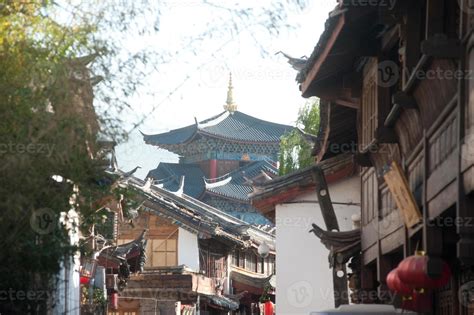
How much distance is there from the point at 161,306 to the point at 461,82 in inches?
1294

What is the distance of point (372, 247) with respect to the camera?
18.1 meters

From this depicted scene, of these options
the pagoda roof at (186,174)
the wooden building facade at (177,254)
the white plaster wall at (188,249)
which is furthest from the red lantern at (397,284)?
the pagoda roof at (186,174)

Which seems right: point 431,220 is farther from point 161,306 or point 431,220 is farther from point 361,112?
point 161,306

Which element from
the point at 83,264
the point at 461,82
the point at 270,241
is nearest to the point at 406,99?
the point at 461,82

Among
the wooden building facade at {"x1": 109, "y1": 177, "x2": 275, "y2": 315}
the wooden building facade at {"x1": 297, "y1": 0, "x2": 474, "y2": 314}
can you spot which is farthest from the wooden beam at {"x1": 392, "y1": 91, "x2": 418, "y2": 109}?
the wooden building facade at {"x1": 109, "y1": 177, "x2": 275, "y2": 315}

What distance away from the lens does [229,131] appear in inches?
2741

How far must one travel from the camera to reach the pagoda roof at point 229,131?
6806 centimetres

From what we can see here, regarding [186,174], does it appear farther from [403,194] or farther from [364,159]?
[403,194]

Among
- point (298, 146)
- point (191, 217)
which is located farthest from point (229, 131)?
point (298, 146)

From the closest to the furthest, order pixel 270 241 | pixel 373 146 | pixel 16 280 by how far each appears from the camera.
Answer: pixel 16 280 → pixel 373 146 → pixel 270 241

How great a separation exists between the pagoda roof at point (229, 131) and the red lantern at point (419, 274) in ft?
179

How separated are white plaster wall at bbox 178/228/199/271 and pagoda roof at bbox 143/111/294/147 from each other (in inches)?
849

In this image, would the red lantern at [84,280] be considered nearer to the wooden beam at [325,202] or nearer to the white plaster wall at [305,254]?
the white plaster wall at [305,254]

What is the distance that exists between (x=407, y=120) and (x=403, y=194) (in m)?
0.99
